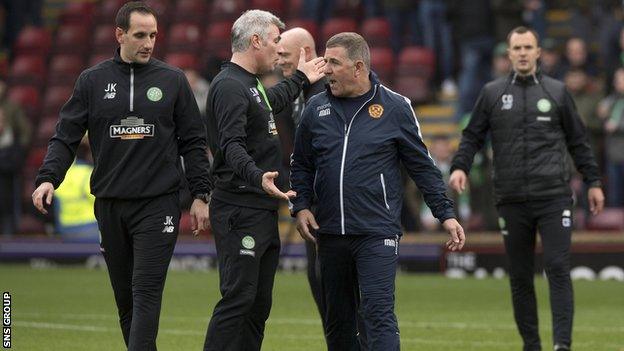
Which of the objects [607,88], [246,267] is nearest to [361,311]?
[246,267]

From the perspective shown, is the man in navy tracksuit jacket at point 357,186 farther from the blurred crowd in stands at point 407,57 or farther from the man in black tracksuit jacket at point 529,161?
the blurred crowd in stands at point 407,57

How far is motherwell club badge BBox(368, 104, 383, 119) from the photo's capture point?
10000 mm

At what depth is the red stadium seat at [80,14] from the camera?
98.0ft

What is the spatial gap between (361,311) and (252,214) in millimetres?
963

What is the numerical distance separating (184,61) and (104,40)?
281cm

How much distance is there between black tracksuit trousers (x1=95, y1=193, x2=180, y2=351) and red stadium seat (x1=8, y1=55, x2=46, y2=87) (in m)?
19.1

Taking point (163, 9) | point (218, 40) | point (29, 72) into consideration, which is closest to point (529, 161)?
point (218, 40)

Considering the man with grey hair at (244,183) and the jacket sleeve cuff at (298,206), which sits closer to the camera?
the man with grey hair at (244,183)

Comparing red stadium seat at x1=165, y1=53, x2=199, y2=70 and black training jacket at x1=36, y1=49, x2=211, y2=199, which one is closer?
black training jacket at x1=36, y1=49, x2=211, y2=199

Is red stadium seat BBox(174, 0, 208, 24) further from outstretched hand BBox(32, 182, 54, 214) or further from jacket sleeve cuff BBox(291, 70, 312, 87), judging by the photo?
outstretched hand BBox(32, 182, 54, 214)

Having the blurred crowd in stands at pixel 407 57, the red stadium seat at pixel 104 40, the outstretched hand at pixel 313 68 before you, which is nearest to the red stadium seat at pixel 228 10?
the blurred crowd in stands at pixel 407 57

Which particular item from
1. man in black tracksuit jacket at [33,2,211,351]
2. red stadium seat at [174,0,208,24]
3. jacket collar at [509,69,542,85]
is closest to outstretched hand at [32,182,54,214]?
man in black tracksuit jacket at [33,2,211,351]

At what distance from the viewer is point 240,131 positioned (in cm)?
988

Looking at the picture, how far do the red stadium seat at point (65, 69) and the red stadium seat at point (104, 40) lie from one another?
1.40 feet
